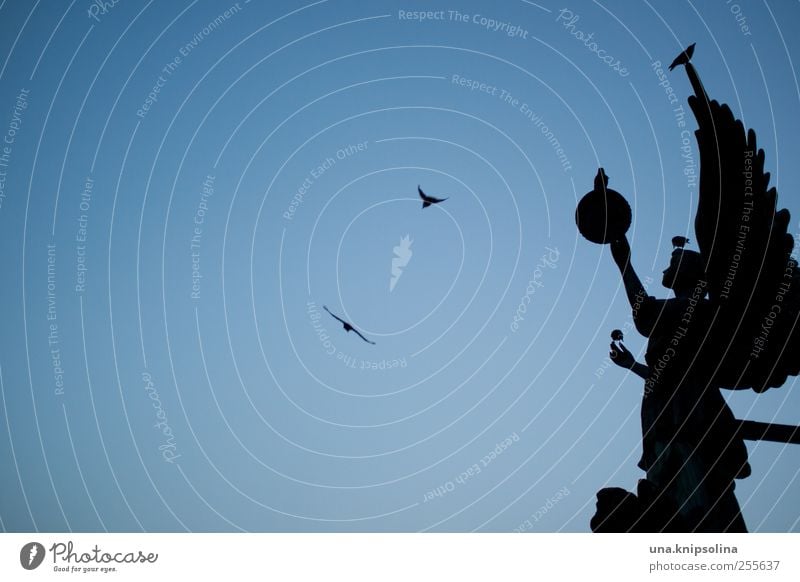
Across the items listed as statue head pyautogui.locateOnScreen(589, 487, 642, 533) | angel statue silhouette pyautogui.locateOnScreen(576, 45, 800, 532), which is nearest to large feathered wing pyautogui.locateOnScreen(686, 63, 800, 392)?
angel statue silhouette pyautogui.locateOnScreen(576, 45, 800, 532)

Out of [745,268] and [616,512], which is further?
[745,268]

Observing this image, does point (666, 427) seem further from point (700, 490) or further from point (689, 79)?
point (689, 79)

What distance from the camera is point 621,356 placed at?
10969mm

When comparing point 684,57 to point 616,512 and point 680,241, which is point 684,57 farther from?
point 616,512

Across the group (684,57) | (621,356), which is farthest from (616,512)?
(684,57)

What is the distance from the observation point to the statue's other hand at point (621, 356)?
36.0ft

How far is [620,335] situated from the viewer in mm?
11016

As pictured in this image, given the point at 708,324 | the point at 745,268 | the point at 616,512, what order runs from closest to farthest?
the point at 616,512 → the point at 708,324 → the point at 745,268

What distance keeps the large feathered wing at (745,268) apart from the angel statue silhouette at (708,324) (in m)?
0.02

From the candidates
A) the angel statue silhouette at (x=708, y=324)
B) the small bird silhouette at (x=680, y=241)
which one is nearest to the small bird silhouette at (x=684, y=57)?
the angel statue silhouette at (x=708, y=324)

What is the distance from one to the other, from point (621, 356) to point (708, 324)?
5.51 feet
